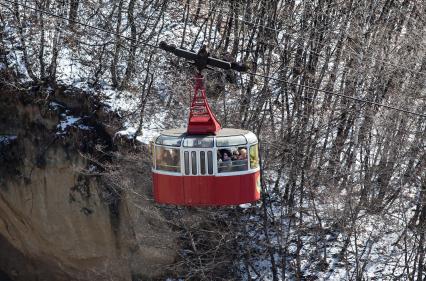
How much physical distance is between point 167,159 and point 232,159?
2.60 feet

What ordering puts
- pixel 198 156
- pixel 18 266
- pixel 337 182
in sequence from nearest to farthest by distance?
1. pixel 198 156
2. pixel 337 182
3. pixel 18 266

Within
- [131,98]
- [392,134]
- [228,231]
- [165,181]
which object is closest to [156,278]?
[228,231]

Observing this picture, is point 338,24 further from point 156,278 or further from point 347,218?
point 156,278

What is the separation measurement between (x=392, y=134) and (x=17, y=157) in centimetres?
942

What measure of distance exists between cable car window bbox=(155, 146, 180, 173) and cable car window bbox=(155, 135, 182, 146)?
2.4 inches

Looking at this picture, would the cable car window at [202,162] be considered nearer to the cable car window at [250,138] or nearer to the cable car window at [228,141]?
the cable car window at [228,141]

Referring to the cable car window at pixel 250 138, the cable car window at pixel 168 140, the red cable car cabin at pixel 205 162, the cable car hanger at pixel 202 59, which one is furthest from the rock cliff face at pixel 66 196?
the cable car hanger at pixel 202 59

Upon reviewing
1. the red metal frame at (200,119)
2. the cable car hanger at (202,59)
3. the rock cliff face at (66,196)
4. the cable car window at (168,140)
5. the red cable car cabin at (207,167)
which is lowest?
the rock cliff face at (66,196)

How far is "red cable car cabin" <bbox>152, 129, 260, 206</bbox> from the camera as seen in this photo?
8406 mm

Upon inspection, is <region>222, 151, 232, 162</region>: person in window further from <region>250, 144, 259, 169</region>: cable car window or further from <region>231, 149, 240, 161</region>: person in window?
<region>250, 144, 259, 169</region>: cable car window

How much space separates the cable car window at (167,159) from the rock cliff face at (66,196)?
26.4ft

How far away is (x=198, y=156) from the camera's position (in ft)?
27.6

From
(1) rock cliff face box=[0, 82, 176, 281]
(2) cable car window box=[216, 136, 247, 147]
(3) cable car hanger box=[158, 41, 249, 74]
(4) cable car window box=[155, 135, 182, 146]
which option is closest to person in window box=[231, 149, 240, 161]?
(2) cable car window box=[216, 136, 247, 147]

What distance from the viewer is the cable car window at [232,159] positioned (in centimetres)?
848
